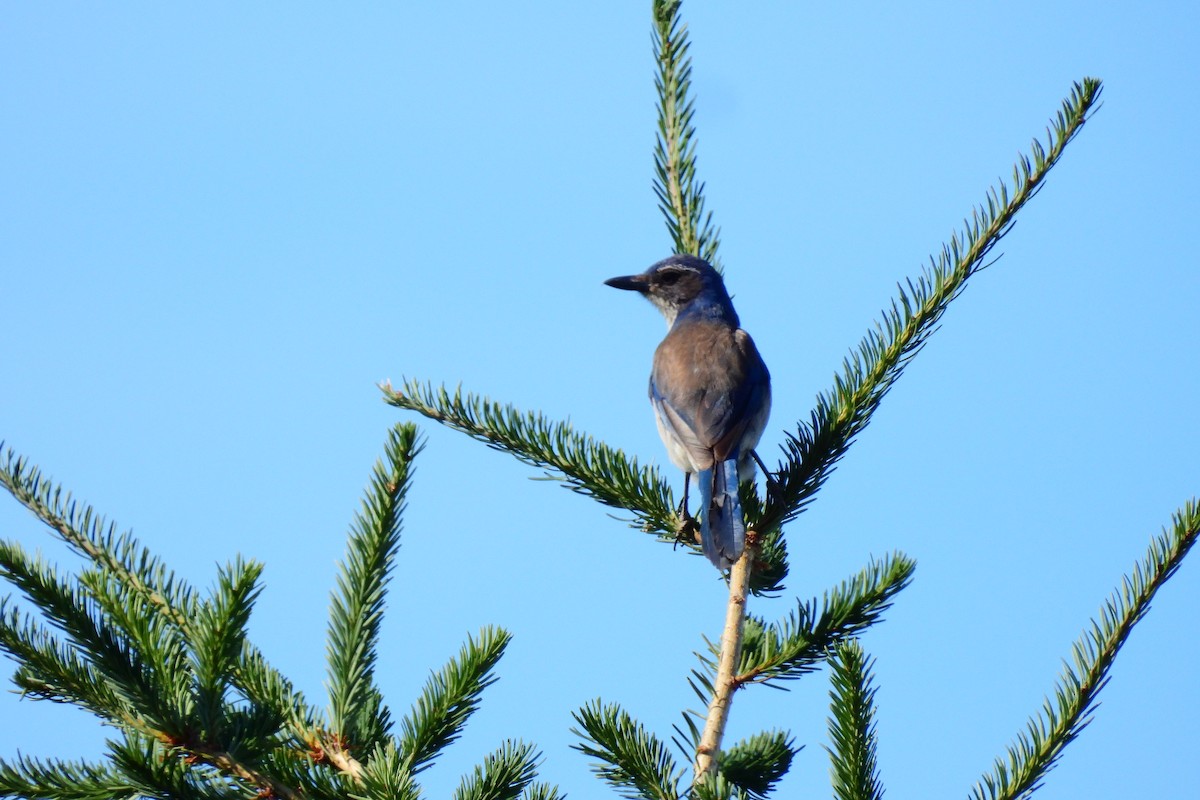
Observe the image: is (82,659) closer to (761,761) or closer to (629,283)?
(761,761)

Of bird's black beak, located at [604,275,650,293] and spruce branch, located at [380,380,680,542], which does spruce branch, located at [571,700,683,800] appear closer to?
spruce branch, located at [380,380,680,542]

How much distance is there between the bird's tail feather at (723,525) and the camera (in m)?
3.38

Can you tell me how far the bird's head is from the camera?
570 centimetres

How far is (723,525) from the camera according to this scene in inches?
137

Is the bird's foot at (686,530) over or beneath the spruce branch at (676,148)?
beneath

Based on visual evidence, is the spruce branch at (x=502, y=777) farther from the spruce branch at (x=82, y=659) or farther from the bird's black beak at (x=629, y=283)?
the bird's black beak at (x=629, y=283)

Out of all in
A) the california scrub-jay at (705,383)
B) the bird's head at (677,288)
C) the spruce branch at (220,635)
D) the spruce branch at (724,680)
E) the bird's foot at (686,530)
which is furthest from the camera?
the bird's head at (677,288)

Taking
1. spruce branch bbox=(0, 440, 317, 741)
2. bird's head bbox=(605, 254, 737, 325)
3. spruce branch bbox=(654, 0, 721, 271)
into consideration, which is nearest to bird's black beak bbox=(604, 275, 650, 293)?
bird's head bbox=(605, 254, 737, 325)

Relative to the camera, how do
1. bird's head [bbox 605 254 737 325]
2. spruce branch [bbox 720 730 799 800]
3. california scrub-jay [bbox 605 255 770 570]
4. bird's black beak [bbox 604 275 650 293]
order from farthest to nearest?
1. bird's black beak [bbox 604 275 650 293]
2. bird's head [bbox 605 254 737 325]
3. california scrub-jay [bbox 605 255 770 570]
4. spruce branch [bbox 720 730 799 800]

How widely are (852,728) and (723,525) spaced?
1162 millimetres

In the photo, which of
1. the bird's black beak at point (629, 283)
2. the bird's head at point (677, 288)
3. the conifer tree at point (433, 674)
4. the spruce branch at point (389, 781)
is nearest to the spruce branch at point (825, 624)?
the conifer tree at point (433, 674)

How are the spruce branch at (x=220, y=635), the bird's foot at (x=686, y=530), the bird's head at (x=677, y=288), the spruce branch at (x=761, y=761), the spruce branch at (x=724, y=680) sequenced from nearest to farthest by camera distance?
1. the spruce branch at (x=220, y=635)
2. the spruce branch at (x=724, y=680)
3. the spruce branch at (x=761, y=761)
4. the bird's foot at (x=686, y=530)
5. the bird's head at (x=677, y=288)

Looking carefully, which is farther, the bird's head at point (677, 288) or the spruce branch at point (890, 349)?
the bird's head at point (677, 288)

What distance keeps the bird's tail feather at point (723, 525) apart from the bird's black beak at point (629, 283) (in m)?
2.81
